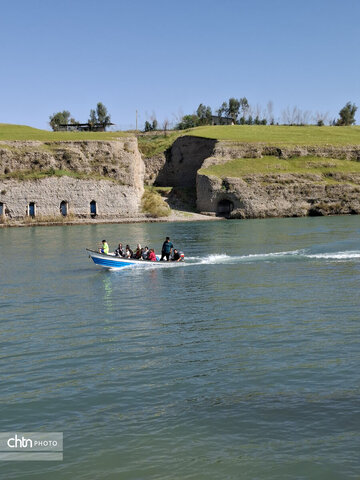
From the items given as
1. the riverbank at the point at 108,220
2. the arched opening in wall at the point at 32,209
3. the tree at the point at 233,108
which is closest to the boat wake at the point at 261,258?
the riverbank at the point at 108,220

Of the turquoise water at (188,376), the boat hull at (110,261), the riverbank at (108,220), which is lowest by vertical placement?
the turquoise water at (188,376)

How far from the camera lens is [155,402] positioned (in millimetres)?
12852

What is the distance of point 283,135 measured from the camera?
116750mm

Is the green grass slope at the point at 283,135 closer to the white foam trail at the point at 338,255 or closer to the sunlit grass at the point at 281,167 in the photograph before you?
the sunlit grass at the point at 281,167

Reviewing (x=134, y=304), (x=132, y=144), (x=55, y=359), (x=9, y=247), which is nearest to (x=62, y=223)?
→ (x=132, y=144)

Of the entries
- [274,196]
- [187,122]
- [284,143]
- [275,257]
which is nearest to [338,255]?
[275,257]

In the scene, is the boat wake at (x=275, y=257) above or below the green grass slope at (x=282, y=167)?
below

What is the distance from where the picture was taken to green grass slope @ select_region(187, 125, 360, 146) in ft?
360

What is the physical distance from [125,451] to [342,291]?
17.2 m

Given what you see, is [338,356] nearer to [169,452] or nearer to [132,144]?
[169,452]

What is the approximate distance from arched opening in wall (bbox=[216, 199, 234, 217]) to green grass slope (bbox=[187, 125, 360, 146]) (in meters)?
15.8

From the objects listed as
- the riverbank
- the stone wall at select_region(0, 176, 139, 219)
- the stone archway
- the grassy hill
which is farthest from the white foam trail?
the grassy hill

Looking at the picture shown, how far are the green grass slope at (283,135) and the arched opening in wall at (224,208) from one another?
1578cm

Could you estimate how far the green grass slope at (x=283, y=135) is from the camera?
110 m
